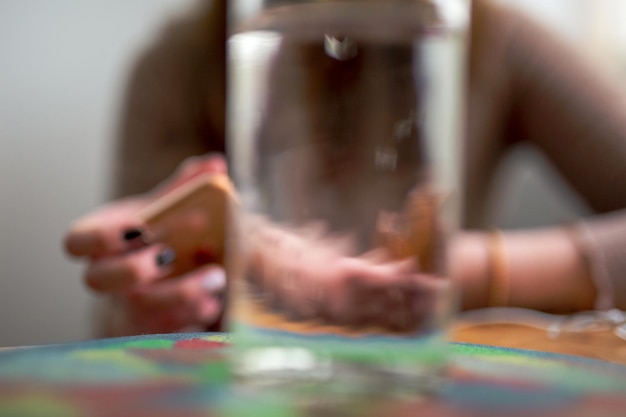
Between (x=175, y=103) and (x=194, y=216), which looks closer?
(x=194, y=216)

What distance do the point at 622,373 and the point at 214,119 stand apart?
65 cm

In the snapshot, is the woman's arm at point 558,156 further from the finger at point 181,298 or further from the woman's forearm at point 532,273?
the finger at point 181,298

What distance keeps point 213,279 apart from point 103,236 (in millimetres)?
70

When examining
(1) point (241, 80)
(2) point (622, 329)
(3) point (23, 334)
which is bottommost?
(3) point (23, 334)

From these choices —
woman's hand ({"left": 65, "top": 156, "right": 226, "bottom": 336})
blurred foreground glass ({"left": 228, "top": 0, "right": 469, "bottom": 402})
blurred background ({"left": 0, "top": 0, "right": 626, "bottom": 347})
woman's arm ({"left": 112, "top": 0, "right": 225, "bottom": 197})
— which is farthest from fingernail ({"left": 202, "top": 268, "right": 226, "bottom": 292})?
blurred background ({"left": 0, "top": 0, "right": 626, "bottom": 347})

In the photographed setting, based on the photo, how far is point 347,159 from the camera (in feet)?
0.77

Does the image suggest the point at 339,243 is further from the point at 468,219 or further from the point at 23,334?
the point at 23,334

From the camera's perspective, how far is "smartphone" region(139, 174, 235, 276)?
339 mm

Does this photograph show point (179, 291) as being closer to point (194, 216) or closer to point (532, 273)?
point (194, 216)

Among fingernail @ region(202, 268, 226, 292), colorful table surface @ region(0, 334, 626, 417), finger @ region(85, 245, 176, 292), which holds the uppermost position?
colorful table surface @ region(0, 334, 626, 417)

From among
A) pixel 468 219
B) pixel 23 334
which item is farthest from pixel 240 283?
pixel 23 334

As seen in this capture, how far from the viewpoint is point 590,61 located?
72 centimetres

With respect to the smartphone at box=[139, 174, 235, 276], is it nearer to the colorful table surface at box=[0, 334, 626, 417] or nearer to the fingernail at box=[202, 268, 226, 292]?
the fingernail at box=[202, 268, 226, 292]

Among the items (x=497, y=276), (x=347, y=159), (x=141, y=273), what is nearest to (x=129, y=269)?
(x=141, y=273)
